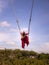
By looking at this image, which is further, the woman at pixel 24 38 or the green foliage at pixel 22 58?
the green foliage at pixel 22 58

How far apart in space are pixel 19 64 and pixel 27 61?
3.46 meters

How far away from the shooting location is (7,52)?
230ft

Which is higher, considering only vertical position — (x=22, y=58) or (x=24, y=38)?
(x=24, y=38)

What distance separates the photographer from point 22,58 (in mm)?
63125

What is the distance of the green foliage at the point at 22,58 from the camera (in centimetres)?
5685

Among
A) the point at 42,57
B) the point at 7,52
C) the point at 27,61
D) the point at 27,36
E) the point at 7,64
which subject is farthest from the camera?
the point at 7,52

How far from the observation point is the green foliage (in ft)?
187

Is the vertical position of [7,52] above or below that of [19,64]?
below

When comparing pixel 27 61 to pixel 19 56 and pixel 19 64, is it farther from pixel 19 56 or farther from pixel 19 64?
pixel 19 56

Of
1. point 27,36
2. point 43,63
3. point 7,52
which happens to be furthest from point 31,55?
point 27,36

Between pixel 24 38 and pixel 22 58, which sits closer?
pixel 24 38

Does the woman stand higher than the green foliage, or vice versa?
the woman

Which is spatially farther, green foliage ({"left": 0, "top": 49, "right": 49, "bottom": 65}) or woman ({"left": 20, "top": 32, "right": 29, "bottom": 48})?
green foliage ({"left": 0, "top": 49, "right": 49, "bottom": 65})

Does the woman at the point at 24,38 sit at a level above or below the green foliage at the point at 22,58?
above
